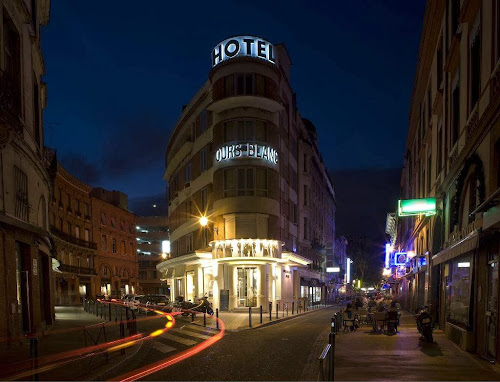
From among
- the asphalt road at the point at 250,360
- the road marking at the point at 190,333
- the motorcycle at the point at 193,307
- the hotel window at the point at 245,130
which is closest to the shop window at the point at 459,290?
the asphalt road at the point at 250,360

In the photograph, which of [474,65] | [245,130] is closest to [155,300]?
[245,130]

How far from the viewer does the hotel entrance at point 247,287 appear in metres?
29.8

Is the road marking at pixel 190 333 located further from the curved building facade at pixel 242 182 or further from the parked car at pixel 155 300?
the parked car at pixel 155 300

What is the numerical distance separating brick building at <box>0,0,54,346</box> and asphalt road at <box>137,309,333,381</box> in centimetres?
502

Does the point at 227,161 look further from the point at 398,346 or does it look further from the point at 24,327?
the point at 398,346

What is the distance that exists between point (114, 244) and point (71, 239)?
14.0 metres

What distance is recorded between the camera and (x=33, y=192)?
16359mm

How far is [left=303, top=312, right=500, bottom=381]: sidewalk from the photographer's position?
867cm

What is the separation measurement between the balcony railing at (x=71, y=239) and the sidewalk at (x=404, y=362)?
41.8 metres

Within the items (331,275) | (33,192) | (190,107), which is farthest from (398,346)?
(331,275)

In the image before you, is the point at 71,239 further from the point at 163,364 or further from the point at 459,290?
the point at 459,290

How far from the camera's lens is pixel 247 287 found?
30.0 m

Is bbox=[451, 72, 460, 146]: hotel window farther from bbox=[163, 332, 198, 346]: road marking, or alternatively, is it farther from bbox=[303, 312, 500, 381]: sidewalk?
bbox=[163, 332, 198, 346]: road marking

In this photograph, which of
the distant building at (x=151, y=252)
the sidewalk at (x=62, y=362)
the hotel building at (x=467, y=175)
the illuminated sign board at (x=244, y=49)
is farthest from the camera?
the distant building at (x=151, y=252)
